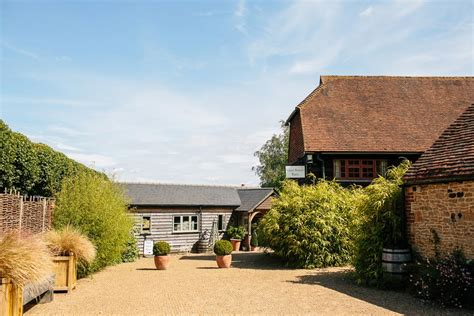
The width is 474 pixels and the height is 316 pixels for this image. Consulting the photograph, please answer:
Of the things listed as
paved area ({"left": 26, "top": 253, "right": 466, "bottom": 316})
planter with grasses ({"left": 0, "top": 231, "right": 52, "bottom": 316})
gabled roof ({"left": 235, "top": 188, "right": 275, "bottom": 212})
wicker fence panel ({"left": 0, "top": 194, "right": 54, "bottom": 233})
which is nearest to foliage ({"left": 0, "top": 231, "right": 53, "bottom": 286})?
planter with grasses ({"left": 0, "top": 231, "right": 52, "bottom": 316})

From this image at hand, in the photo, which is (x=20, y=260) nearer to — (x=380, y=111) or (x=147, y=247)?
(x=147, y=247)

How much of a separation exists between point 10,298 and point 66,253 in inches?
153

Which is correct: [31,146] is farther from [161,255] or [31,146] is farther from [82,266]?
[161,255]

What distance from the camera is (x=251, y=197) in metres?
26.3

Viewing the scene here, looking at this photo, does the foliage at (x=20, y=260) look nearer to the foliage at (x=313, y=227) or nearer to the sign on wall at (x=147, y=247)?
the foliage at (x=313, y=227)

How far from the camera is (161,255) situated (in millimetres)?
15461

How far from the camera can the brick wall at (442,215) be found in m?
8.97

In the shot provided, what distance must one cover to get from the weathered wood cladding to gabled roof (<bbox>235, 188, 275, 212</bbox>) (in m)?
1.70

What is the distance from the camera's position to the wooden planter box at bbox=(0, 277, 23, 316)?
6.39m

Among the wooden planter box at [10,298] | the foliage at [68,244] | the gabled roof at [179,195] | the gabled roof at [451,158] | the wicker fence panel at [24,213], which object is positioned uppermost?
the gabled roof at [451,158]

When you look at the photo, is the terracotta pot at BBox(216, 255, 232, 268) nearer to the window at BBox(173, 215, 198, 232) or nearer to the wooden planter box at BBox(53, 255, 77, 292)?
the wooden planter box at BBox(53, 255, 77, 292)

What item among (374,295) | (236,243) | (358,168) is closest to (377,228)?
(374,295)

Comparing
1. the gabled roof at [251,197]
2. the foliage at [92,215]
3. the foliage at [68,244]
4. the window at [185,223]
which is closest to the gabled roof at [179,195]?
the gabled roof at [251,197]

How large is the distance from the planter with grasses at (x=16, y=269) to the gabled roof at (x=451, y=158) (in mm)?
8657
